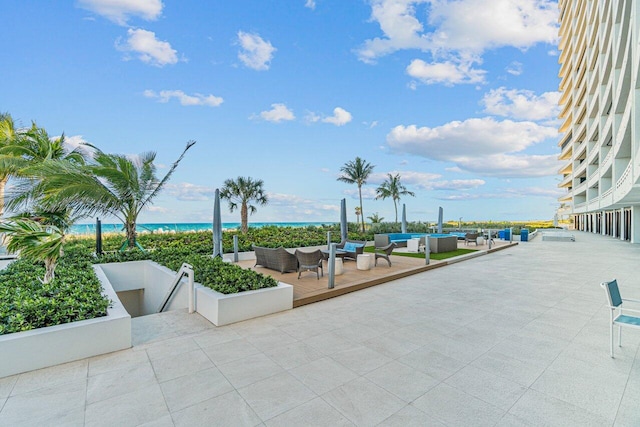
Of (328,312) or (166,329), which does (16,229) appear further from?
(328,312)

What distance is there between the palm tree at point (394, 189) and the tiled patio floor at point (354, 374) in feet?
92.1

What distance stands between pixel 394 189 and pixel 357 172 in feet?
21.6

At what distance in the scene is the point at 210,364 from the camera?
3537mm

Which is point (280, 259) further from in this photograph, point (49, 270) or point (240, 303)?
point (49, 270)

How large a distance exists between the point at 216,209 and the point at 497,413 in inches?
353

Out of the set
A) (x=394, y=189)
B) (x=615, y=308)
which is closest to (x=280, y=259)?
(x=615, y=308)

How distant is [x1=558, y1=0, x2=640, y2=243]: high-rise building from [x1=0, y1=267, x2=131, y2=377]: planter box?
17.7 meters

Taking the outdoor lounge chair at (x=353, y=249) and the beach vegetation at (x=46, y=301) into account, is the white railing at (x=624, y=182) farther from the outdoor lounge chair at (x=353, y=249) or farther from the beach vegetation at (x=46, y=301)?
the beach vegetation at (x=46, y=301)

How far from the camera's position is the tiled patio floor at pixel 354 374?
2596mm

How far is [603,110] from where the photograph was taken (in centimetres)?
2688

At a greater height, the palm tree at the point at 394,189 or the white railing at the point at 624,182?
the palm tree at the point at 394,189

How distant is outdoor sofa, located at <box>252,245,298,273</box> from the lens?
8.41 metres

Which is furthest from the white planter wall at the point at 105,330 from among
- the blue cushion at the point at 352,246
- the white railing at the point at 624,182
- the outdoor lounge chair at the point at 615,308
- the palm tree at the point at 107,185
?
the white railing at the point at 624,182

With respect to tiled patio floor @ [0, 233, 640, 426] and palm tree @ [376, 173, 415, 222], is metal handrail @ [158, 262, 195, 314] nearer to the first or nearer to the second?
tiled patio floor @ [0, 233, 640, 426]
